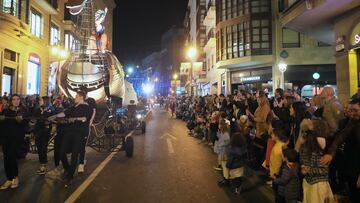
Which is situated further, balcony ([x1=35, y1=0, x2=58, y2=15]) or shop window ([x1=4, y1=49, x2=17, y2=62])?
balcony ([x1=35, y1=0, x2=58, y2=15])

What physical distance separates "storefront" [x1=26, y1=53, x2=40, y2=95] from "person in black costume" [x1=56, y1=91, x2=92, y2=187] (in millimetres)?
19464

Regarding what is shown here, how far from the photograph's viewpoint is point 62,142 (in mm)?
7359

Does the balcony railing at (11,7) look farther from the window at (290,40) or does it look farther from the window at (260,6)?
the window at (290,40)

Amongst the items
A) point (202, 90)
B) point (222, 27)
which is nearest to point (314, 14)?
point (222, 27)

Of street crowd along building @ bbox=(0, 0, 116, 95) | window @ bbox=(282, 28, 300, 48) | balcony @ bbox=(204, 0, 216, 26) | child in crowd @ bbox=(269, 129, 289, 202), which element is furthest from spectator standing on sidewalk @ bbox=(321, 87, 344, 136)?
balcony @ bbox=(204, 0, 216, 26)

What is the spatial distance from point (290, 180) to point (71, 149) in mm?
4931

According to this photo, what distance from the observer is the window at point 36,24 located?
25328 millimetres

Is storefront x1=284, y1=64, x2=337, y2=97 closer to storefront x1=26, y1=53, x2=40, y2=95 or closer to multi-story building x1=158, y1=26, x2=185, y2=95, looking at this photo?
storefront x1=26, y1=53, x2=40, y2=95

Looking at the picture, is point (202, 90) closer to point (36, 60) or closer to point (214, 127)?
point (36, 60)

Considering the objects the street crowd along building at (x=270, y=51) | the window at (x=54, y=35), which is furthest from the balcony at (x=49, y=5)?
the street crowd along building at (x=270, y=51)

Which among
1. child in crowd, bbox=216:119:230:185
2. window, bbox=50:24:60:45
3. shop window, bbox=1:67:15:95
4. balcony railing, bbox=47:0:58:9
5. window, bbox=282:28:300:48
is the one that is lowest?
child in crowd, bbox=216:119:230:185

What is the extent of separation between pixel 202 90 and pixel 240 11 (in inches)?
994

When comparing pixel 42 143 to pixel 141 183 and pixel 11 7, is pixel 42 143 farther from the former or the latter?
pixel 11 7

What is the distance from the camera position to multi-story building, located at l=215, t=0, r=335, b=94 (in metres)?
27.4
